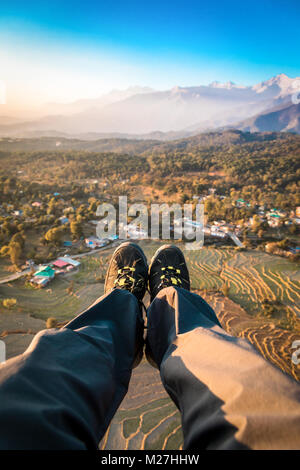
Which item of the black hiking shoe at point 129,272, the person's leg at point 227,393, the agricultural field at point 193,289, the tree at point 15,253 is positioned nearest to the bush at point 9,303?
the agricultural field at point 193,289

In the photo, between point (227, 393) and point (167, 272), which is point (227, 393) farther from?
point (167, 272)

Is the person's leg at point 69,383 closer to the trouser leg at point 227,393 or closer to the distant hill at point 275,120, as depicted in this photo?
the trouser leg at point 227,393

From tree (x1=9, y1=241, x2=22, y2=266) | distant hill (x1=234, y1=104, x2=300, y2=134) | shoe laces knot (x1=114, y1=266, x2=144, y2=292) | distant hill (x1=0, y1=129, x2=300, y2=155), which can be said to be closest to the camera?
shoe laces knot (x1=114, y1=266, x2=144, y2=292)

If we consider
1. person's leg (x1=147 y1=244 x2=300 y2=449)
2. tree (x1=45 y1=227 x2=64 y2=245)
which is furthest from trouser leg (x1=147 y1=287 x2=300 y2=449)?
tree (x1=45 y1=227 x2=64 y2=245)

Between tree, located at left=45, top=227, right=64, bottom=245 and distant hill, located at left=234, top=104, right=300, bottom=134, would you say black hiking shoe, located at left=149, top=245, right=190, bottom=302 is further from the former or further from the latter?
distant hill, located at left=234, top=104, right=300, bottom=134

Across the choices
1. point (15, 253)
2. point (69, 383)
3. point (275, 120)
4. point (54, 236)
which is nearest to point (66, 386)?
point (69, 383)

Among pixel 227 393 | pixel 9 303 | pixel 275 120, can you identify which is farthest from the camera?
pixel 275 120

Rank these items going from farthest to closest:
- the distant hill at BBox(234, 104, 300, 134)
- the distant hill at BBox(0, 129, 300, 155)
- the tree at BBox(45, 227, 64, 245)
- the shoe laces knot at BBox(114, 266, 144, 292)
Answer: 1. the distant hill at BBox(234, 104, 300, 134)
2. the distant hill at BBox(0, 129, 300, 155)
3. the tree at BBox(45, 227, 64, 245)
4. the shoe laces knot at BBox(114, 266, 144, 292)
